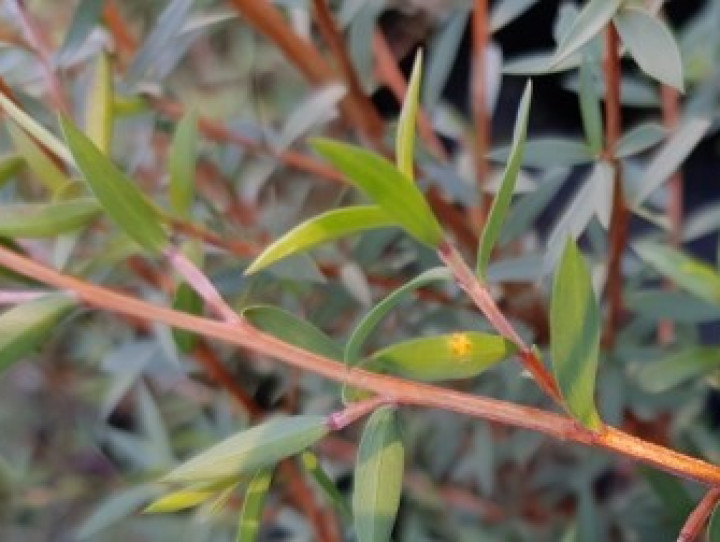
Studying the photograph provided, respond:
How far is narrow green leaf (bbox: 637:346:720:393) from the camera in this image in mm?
490

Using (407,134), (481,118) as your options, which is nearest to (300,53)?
(481,118)

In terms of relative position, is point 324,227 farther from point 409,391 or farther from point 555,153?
point 555,153

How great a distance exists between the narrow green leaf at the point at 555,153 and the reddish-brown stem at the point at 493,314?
6.4 inches

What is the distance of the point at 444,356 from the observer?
0.35m

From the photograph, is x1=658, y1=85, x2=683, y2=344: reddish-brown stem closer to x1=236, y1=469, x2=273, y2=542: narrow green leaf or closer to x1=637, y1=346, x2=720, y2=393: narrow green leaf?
x1=637, y1=346, x2=720, y2=393: narrow green leaf

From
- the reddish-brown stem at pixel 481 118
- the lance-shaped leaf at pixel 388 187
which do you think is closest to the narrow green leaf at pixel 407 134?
the lance-shaped leaf at pixel 388 187

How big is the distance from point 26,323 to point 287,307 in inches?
10.3

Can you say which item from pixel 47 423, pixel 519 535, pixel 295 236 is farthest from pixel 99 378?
pixel 295 236

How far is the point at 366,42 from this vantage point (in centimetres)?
57

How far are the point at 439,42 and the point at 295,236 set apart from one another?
1.13 feet

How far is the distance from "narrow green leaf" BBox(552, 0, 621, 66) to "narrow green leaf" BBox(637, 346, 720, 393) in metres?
0.15

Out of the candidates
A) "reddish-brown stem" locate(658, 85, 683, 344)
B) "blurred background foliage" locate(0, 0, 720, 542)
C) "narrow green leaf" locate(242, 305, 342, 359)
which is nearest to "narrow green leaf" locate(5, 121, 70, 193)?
→ "blurred background foliage" locate(0, 0, 720, 542)

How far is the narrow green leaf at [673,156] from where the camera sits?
501 millimetres

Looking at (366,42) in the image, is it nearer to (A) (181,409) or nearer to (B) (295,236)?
(B) (295,236)
